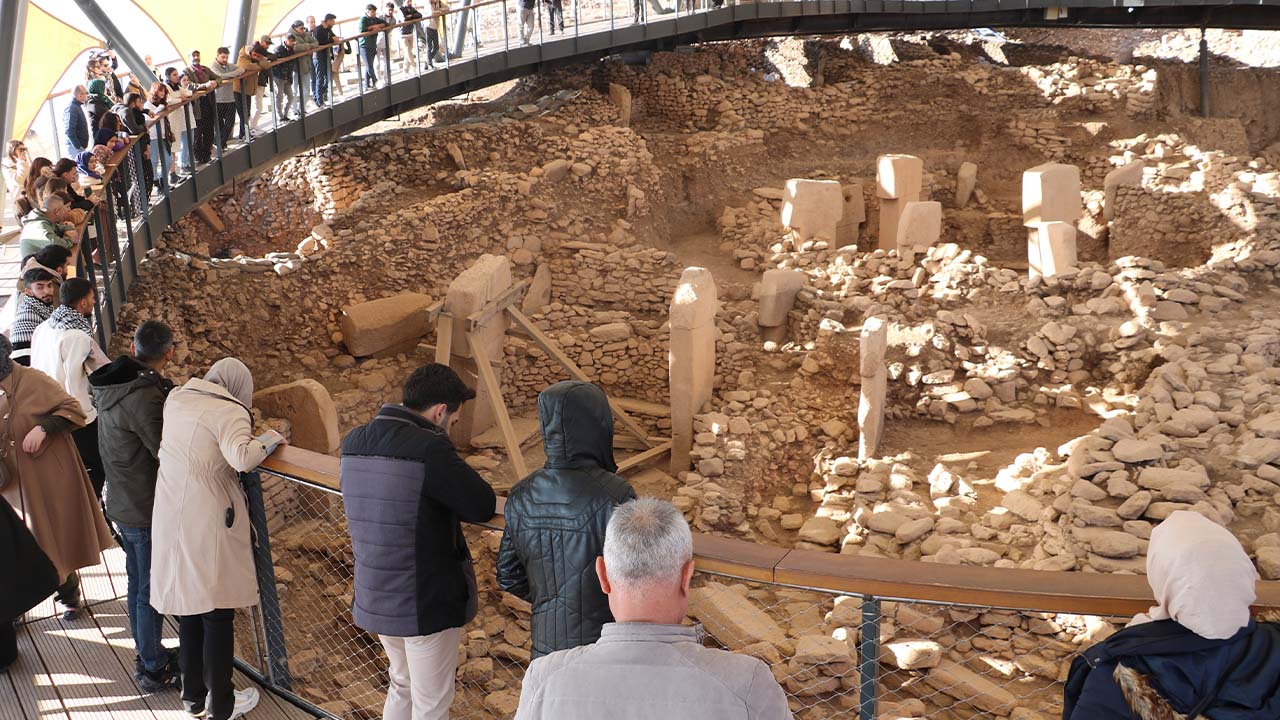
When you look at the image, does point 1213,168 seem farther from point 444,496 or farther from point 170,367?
point 444,496

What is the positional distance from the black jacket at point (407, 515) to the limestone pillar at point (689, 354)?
804cm

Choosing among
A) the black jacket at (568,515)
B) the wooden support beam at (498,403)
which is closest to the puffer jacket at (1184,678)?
the black jacket at (568,515)

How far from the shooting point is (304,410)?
10062 mm

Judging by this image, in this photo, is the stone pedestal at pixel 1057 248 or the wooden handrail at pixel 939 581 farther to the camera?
the stone pedestal at pixel 1057 248

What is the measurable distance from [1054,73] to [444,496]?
62.5 feet

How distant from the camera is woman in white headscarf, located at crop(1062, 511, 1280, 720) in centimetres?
232

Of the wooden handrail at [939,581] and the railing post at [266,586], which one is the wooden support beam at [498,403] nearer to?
the railing post at [266,586]

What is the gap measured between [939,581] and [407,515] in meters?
1.49

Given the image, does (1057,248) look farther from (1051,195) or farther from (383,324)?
(383,324)

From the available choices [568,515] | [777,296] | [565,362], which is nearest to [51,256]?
[568,515]

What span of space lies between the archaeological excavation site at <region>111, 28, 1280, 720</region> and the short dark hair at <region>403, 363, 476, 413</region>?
0.55m

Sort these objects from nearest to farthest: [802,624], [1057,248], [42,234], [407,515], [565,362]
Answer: [407,515] → [42,234] → [802,624] → [565,362] → [1057,248]

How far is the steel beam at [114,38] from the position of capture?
550 inches

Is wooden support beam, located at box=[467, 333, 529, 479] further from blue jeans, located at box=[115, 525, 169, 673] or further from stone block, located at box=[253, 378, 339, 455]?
blue jeans, located at box=[115, 525, 169, 673]
